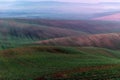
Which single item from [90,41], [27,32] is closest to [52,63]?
[90,41]

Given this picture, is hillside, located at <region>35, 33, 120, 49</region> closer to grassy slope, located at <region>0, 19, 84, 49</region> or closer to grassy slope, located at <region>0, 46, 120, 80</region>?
grassy slope, located at <region>0, 19, 84, 49</region>

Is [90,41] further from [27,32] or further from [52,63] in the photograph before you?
[52,63]

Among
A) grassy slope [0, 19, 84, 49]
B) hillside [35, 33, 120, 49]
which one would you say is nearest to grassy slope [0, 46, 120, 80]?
hillside [35, 33, 120, 49]

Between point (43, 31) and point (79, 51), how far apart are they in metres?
35.7

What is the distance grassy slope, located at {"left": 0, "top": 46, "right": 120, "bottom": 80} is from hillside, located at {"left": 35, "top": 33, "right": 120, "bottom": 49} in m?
13.4

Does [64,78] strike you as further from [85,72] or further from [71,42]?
[71,42]

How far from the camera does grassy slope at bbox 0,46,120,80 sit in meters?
31.0

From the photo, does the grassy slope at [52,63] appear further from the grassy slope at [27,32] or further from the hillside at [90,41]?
the grassy slope at [27,32]

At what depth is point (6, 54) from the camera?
147 ft

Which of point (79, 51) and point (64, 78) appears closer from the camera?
point (64, 78)

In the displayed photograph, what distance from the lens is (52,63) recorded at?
4069cm

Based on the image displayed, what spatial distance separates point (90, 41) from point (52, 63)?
29251mm

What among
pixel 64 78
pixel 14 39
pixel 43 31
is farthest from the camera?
pixel 43 31

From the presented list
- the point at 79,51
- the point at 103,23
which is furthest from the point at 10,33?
the point at 79,51
